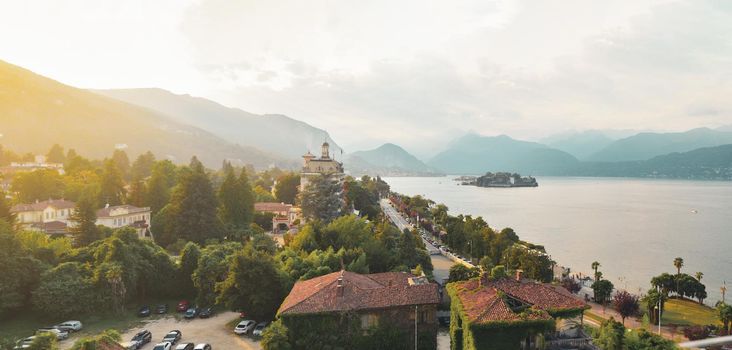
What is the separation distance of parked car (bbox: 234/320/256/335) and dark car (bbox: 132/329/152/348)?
5449 millimetres

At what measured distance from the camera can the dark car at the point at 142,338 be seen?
90.6 feet

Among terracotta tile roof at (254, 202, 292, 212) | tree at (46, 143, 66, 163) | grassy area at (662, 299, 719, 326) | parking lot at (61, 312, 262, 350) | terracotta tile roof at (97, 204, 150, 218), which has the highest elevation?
tree at (46, 143, 66, 163)

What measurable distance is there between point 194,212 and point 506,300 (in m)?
40.0

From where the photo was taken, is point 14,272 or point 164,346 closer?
point 164,346

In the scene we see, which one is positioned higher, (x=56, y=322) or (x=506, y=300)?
(x=506, y=300)

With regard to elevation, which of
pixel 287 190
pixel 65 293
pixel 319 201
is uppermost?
pixel 287 190

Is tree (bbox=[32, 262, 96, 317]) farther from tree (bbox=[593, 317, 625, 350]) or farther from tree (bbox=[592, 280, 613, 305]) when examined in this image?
tree (bbox=[592, 280, 613, 305])

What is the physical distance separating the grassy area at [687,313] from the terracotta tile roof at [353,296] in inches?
1089

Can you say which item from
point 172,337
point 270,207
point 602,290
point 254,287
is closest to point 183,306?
point 172,337

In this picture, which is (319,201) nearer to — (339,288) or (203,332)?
(203,332)

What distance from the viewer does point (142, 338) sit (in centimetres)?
2797

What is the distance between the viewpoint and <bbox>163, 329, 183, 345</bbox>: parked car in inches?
1092

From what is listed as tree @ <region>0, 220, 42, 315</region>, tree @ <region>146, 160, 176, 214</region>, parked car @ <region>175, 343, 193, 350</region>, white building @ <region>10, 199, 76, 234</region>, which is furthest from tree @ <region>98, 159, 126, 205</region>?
parked car @ <region>175, 343, 193, 350</region>

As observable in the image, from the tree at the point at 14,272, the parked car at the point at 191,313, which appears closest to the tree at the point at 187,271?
the parked car at the point at 191,313
